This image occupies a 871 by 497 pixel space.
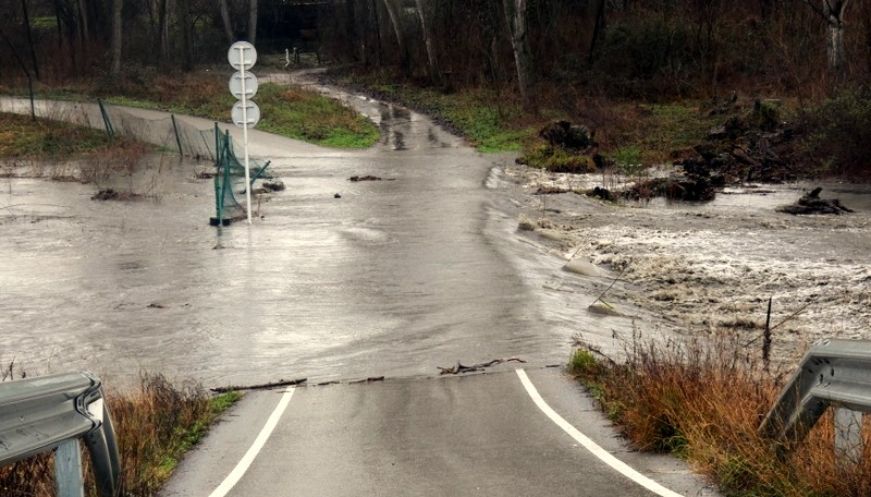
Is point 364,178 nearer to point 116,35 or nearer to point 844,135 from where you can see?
point 844,135

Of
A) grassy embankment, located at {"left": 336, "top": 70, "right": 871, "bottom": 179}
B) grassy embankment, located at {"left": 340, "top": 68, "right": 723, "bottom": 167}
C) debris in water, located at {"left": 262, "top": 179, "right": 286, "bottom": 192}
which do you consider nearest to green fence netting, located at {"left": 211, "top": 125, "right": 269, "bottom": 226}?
debris in water, located at {"left": 262, "top": 179, "right": 286, "bottom": 192}

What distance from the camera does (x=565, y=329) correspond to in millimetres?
15977

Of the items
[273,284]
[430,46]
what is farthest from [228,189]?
[430,46]

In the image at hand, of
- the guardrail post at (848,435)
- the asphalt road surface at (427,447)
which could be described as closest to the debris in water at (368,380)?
the asphalt road surface at (427,447)

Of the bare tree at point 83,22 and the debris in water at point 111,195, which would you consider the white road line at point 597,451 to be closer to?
the debris in water at point 111,195

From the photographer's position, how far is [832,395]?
6.16 m

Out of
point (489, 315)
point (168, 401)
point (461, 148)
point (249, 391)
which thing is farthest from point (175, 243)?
point (461, 148)

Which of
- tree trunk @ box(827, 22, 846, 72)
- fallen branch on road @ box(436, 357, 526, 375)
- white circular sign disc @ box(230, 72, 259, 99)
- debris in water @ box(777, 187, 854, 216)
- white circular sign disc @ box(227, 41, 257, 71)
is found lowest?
fallen branch on road @ box(436, 357, 526, 375)

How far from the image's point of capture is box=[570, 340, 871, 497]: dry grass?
6.60 meters

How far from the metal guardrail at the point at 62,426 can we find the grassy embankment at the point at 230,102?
126 ft

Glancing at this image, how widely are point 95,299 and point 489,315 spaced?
6.93m

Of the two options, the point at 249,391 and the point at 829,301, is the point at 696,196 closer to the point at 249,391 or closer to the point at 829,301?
the point at 829,301

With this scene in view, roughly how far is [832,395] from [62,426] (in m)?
4.14

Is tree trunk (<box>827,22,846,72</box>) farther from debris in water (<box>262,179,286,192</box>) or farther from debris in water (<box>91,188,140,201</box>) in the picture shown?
debris in water (<box>91,188,140,201</box>)
